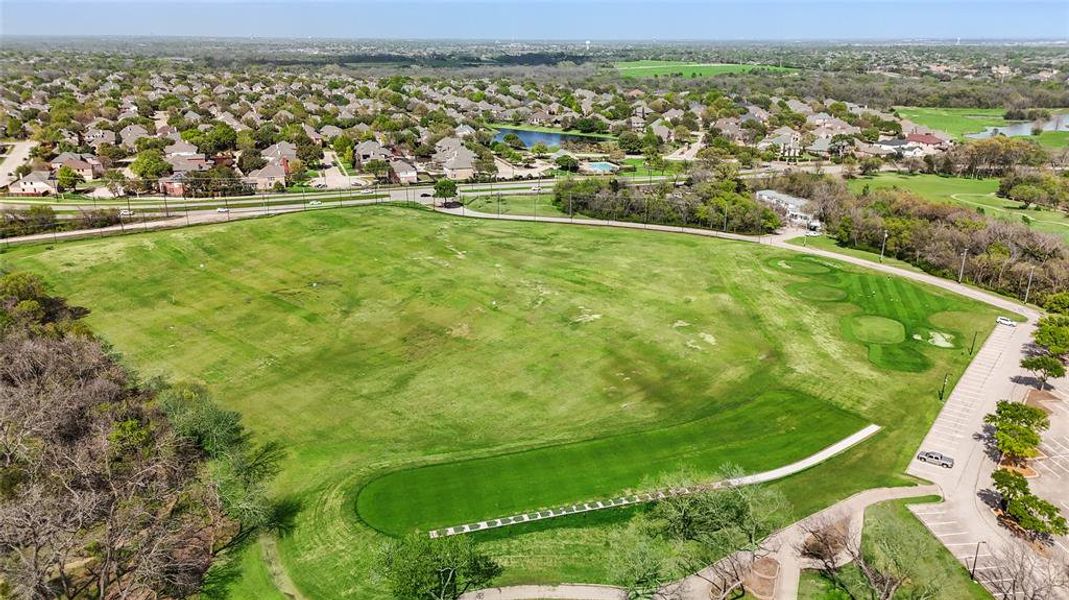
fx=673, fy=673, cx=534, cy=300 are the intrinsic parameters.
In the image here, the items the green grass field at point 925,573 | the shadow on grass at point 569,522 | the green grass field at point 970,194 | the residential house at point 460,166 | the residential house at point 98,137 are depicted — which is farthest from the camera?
the residential house at point 98,137

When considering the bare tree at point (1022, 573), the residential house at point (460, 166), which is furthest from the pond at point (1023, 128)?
the bare tree at point (1022, 573)

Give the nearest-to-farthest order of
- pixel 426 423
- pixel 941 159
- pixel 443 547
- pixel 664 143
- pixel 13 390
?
1. pixel 443 547
2. pixel 13 390
3. pixel 426 423
4. pixel 941 159
5. pixel 664 143

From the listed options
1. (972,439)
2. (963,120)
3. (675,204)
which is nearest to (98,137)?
(675,204)

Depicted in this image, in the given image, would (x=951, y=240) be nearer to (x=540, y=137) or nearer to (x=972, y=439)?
(x=972, y=439)

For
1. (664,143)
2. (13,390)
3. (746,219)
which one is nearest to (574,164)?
(664,143)

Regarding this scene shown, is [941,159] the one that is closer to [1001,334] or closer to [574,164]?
[574,164]

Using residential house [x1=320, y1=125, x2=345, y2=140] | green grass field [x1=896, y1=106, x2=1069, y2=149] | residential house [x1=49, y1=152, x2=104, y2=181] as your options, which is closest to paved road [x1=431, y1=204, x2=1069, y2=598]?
green grass field [x1=896, y1=106, x2=1069, y2=149]

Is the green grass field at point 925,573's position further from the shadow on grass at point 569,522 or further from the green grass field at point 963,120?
the green grass field at point 963,120
